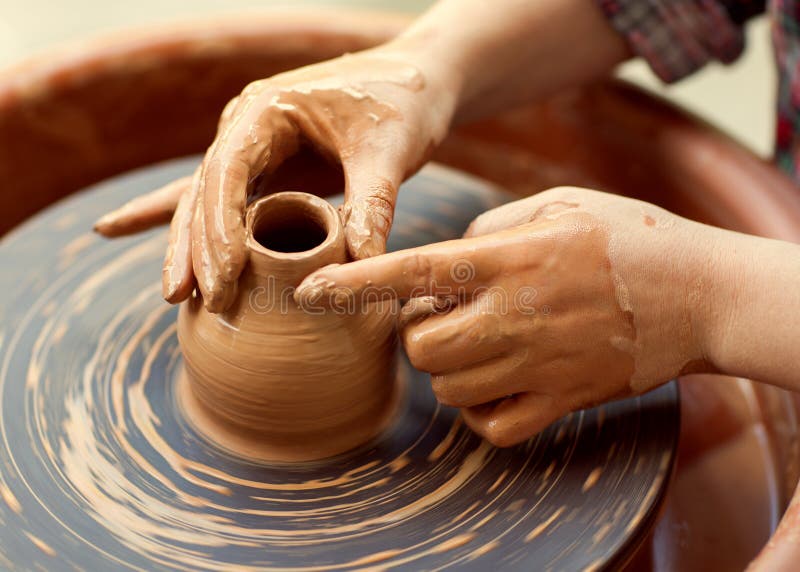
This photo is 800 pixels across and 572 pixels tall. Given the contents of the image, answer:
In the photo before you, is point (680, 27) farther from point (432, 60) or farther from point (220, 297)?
point (220, 297)

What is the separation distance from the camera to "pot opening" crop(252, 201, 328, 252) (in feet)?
3.49

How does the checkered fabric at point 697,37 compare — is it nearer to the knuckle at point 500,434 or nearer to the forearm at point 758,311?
the forearm at point 758,311

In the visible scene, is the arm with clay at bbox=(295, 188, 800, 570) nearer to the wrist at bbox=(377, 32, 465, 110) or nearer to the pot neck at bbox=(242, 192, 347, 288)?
the pot neck at bbox=(242, 192, 347, 288)

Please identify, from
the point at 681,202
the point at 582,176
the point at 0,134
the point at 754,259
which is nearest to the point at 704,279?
the point at 754,259

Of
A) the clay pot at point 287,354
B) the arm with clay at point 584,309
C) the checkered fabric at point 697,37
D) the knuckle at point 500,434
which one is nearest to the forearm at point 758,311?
the arm with clay at point 584,309

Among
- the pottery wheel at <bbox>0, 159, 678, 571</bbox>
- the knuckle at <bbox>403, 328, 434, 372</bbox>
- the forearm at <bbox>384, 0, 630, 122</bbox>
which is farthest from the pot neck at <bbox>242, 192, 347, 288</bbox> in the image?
the forearm at <bbox>384, 0, 630, 122</bbox>

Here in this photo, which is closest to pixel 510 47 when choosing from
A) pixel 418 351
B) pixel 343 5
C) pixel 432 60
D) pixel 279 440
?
pixel 432 60

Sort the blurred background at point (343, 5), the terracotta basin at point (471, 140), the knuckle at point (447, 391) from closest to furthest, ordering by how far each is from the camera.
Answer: the knuckle at point (447, 391)
the terracotta basin at point (471, 140)
the blurred background at point (343, 5)

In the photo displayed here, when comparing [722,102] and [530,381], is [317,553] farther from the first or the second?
[722,102]

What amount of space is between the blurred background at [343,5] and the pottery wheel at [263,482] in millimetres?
2202

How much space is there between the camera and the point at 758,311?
109cm

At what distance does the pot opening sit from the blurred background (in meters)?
2.30

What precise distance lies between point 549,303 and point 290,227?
34 centimetres

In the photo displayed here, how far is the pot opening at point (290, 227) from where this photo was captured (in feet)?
3.49
